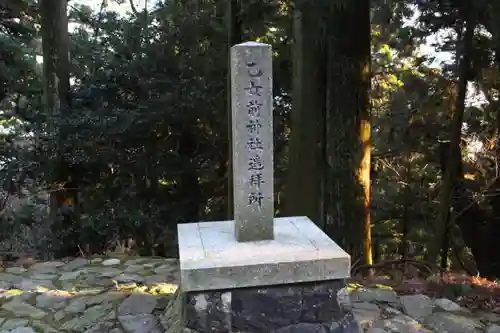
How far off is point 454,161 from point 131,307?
18.4 ft

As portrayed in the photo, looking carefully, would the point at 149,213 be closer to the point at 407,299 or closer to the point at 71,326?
the point at 71,326

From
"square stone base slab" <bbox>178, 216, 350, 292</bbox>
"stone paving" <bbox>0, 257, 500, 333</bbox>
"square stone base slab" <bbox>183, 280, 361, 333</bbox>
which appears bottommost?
"stone paving" <bbox>0, 257, 500, 333</bbox>

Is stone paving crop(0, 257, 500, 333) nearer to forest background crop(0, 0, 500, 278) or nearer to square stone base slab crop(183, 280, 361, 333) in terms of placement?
square stone base slab crop(183, 280, 361, 333)

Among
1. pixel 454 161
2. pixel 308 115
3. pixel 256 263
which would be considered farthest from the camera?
pixel 454 161

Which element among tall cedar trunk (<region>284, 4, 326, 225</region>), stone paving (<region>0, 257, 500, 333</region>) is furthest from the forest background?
stone paving (<region>0, 257, 500, 333</region>)

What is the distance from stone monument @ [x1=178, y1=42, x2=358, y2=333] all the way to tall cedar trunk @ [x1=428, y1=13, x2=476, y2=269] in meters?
4.49

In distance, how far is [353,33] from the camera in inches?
195

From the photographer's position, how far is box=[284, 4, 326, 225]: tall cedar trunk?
511 cm

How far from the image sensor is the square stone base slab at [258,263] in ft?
9.29

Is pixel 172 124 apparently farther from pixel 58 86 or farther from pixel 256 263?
pixel 256 263

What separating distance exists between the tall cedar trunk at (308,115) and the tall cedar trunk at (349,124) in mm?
121

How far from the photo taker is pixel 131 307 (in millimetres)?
3869

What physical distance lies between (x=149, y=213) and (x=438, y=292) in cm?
443

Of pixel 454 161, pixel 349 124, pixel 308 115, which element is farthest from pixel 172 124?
pixel 454 161
